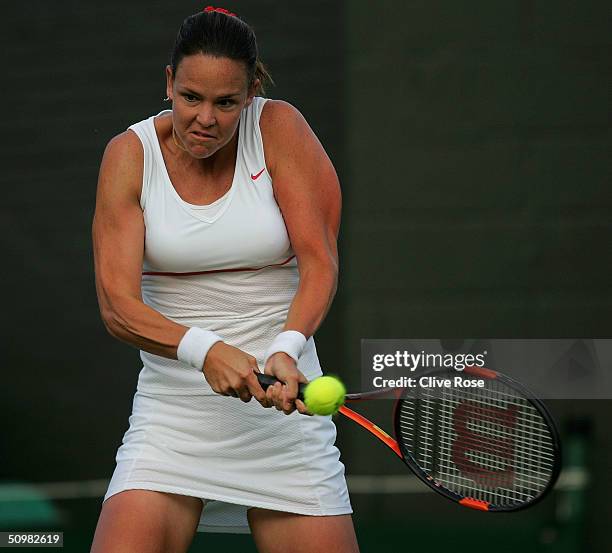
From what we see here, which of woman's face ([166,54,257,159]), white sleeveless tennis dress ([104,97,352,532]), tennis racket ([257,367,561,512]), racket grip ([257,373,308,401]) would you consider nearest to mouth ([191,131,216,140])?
woman's face ([166,54,257,159])

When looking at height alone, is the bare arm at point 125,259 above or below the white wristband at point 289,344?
above

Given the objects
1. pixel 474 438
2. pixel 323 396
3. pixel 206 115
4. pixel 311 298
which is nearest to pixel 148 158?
pixel 206 115

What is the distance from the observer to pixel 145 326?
2.56m

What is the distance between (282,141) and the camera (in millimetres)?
2686

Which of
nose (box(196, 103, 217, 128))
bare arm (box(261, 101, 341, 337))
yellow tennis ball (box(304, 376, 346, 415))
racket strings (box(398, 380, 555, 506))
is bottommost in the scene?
racket strings (box(398, 380, 555, 506))

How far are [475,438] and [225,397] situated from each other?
1.93 feet

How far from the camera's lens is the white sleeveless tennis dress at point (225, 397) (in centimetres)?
262

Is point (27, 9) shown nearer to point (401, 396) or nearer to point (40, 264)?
point (40, 264)

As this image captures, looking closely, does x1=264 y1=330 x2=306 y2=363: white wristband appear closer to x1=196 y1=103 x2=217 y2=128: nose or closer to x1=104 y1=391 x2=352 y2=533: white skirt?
x1=104 y1=391 x2=352 y2=533: white skirt

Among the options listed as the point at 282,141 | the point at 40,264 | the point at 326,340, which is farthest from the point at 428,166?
the point at 282,141

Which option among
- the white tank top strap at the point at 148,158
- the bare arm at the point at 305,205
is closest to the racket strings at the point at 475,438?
the bare arm at the point at 305,205

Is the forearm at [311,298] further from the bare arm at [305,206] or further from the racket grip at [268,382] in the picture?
the racket grip at [268,382]

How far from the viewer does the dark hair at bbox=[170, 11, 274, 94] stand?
2.51 meters

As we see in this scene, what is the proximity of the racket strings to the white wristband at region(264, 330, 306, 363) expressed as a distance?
0.41 meters
